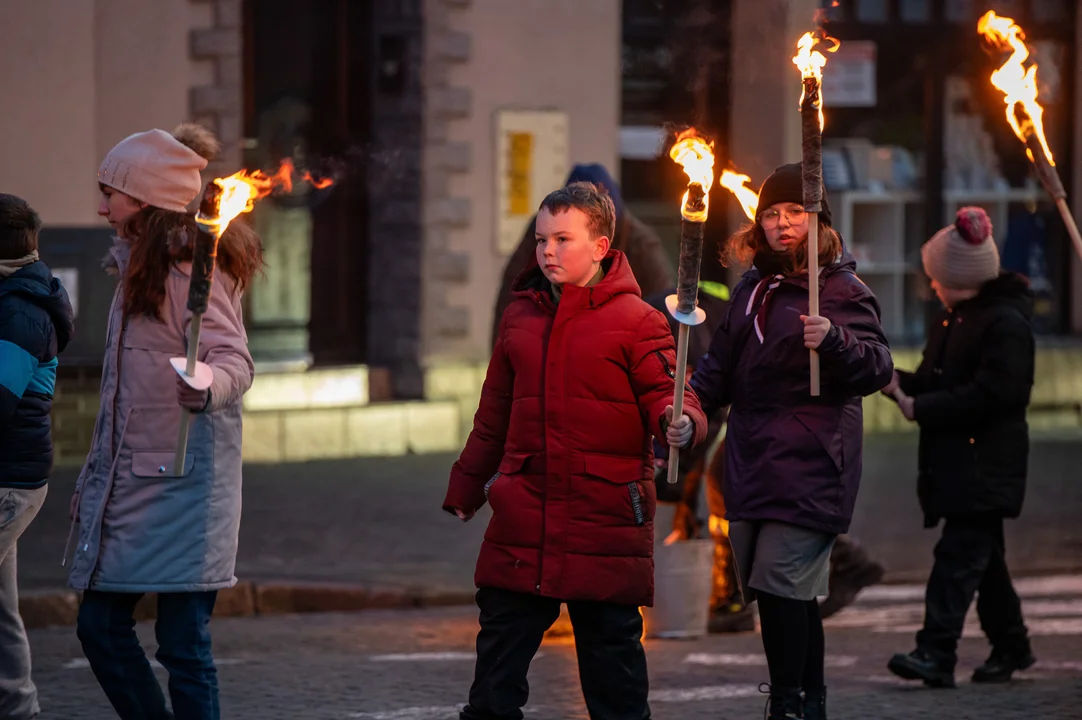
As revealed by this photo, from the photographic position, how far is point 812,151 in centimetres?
563

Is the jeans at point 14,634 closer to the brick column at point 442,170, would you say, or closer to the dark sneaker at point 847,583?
the dark sneaker at point 847,583

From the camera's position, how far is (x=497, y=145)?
51.3ft

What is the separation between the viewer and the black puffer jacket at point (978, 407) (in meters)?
7.32

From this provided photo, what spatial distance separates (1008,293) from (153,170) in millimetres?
3515

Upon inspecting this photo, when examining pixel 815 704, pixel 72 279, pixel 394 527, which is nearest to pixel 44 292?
pixel 815 704

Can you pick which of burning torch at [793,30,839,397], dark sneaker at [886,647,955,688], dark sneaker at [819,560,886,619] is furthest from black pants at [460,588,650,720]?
dark sneaker at [819,560,886,619]

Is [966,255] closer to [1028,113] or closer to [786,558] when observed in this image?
[1028,113]

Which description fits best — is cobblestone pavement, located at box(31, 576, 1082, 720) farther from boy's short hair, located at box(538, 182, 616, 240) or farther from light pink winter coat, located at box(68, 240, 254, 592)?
boy's short hair, located at box(538, 182, 616, 240)

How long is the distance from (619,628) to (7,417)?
6.15ft

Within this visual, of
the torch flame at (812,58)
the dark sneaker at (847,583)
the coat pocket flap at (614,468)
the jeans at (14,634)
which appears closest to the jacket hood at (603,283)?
the coat pocket flap at (614,468)

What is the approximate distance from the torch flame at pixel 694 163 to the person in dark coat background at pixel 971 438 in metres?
2.04

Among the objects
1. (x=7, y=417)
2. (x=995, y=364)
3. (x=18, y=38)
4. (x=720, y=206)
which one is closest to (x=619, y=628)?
(x=7, y=417)

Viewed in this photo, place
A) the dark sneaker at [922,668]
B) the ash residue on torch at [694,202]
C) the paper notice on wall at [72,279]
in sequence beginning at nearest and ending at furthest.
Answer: the ash residue on torch at [694,202] < the dark sneaker at [922,668] < the paper notice on wall at [72,279]

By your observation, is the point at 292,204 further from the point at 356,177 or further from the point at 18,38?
the point at 18,38
